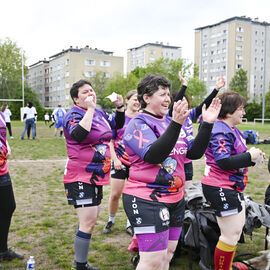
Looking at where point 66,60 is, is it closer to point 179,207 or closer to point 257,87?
point 257,87

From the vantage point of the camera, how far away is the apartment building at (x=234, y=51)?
275 ft

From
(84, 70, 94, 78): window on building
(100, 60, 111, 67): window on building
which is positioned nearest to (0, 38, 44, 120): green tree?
(84, 70, 94, 78): window on building

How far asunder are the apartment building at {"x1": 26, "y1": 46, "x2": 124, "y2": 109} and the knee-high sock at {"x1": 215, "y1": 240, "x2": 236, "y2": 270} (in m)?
73.1

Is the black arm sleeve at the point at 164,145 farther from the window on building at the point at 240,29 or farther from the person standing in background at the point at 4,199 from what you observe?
the window on building at the point at 240,29

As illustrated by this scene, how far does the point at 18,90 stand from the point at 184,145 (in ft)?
229

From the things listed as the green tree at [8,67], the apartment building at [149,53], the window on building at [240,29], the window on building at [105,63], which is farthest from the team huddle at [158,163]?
the apartment building at [149,53]

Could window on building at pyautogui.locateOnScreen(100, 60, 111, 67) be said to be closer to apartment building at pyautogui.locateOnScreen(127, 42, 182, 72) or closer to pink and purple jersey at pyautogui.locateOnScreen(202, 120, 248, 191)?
apartment building at pyautogui.locateOnScreen(127, 42, 182, 72)

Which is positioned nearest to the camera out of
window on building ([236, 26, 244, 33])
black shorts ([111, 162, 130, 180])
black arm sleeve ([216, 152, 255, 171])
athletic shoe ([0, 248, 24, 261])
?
black arm sleeve ([216, 152, 255, 171])

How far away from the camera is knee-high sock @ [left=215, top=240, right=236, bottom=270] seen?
126 inches

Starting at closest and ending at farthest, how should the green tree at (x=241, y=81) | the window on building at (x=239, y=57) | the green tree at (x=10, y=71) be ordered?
the green tree at (x=10, y=71), the green tree at (x=241, y=81), the window on building at (x=239, y=57)

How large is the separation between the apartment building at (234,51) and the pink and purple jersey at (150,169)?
275 feet

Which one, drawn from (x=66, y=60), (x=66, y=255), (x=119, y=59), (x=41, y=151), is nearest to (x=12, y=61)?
(x=66, y=60)

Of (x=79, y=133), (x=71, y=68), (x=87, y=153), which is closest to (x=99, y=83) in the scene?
(x=71, y=68)

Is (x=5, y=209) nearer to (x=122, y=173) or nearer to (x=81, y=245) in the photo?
(x=81, y=245)
